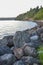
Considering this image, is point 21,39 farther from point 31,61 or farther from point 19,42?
point 31,61

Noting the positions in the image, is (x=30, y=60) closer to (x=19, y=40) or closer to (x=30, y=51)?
(x=30, y=51)

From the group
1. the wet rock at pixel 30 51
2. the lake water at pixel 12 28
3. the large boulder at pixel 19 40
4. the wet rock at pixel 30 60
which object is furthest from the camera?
the lake water at pixel 12 28

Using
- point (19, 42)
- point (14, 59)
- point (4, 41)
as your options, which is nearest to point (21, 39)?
point (19, 42)

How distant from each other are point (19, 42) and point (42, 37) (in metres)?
2.04

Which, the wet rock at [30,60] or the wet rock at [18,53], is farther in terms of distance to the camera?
the wet rock at [18,53]

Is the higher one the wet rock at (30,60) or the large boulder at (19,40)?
the large boulder at (19,40)

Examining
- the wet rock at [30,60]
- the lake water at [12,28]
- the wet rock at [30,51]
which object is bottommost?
the lake water at [12,28]

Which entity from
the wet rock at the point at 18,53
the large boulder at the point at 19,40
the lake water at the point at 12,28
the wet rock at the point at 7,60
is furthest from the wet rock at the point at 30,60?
the lake water at the point at 12,28

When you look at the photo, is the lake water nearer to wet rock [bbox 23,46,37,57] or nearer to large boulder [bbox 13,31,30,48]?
large boulder [bbox 13,31,30,48]

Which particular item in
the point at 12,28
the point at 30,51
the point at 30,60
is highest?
the point at 30,51

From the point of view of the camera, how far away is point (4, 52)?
8.16 metres

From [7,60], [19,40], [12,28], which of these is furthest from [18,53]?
[12,28]

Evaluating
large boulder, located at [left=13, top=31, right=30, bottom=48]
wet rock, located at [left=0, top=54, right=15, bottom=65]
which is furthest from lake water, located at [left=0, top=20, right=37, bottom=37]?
wet rock, located at [left=0, top=54, right=15, bottom=65]

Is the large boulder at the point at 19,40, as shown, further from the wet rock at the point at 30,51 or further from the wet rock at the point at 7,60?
the wet rock at the point at 7,60
